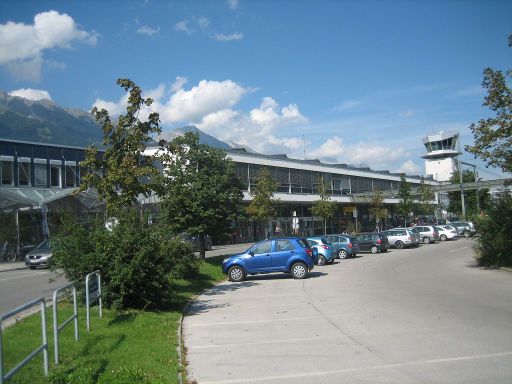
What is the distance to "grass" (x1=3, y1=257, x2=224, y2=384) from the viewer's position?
607cm

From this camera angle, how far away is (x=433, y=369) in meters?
6.73

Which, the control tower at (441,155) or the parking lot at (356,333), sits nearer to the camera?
the parking lot at (356,333)

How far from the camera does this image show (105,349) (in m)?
7.87

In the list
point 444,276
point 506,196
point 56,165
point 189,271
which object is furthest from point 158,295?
point 56,165

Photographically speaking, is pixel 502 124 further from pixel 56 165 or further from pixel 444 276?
pixel 56 165

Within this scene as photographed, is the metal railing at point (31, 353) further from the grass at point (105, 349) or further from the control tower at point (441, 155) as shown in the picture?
the control tower at point (441, 155)

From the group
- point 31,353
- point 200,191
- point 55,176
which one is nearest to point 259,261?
point 200,191

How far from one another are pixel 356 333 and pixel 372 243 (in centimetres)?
2771

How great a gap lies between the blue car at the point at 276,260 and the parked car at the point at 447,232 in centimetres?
3335

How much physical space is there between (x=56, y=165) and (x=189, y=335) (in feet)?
147

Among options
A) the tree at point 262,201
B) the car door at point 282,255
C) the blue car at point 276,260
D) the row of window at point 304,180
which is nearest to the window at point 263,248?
the blue car at point 276,260

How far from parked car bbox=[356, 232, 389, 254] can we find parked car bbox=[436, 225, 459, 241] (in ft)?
52.8

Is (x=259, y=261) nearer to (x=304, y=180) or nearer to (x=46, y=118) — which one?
(x=304, y=180)

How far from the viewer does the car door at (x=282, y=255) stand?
20.5 meters
